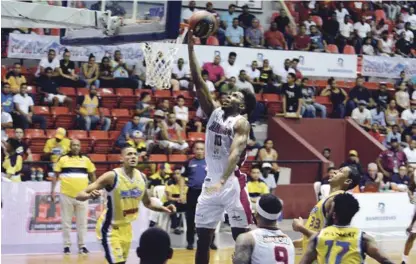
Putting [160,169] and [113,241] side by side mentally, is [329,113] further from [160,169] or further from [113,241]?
[113,241]

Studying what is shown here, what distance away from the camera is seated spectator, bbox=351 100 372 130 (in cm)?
2170

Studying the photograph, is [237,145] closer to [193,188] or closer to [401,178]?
[193,188]

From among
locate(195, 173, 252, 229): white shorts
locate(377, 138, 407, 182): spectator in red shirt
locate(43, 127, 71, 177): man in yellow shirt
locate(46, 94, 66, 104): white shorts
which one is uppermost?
locate(46, 94, 66, 104): white shorts

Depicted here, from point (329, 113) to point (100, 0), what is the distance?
11.5 m

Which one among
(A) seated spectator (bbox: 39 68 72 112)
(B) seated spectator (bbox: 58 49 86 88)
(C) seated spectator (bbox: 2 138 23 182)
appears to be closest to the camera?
(C) seated spectator (bbox: 2 138 23 182)

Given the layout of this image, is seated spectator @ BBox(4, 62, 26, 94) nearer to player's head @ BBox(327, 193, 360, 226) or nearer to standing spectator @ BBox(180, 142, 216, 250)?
standing spectator @ BBox(180, 142, 216, 250)

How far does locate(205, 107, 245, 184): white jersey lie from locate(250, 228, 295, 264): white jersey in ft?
7.26

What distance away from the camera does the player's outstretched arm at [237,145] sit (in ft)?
24.8

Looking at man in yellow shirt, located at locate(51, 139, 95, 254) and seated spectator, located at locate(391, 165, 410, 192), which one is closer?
man in yellow shirt, located at locate(51, 139, 95, 254)

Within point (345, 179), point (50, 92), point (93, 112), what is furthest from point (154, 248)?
point (50, 92)

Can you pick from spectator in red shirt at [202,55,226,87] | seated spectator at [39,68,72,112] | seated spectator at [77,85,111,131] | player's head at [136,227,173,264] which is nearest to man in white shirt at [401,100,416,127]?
spectator in red shirt at [202,55,226,87]

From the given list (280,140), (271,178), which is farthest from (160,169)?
(280,140)

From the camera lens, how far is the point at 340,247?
19.4ft

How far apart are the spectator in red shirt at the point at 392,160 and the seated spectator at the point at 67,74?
7.20 m
